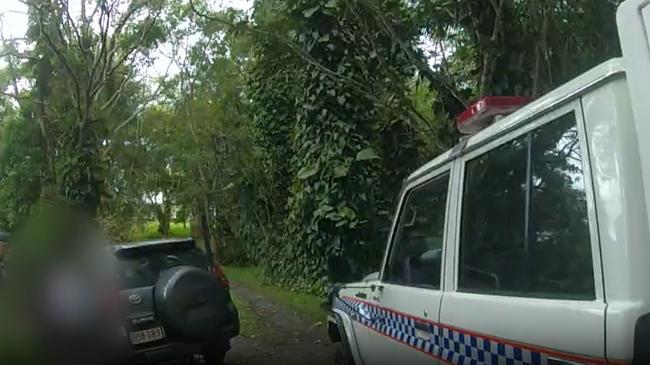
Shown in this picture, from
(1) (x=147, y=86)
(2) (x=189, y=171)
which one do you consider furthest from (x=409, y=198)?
(1) (x=147, y=86)

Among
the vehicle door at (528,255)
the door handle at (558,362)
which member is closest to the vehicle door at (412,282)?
the vehicle door at (528,255)

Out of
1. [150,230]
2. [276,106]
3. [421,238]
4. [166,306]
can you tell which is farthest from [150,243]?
[150,230]

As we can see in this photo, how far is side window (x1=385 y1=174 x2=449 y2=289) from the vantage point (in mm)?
3449

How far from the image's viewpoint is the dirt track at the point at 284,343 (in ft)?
29.2

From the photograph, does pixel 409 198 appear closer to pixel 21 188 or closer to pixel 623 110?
pixel 623 110

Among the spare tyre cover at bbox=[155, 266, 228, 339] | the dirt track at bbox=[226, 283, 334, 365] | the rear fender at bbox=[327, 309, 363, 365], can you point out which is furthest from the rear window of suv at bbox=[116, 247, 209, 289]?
the rear fender at bbox=[327, 309, 363, 365]

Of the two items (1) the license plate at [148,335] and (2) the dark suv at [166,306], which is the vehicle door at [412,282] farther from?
(1) the license plate at [148,335]

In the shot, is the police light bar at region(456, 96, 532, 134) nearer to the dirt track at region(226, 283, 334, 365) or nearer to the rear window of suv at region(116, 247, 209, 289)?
the rear window of suv at region(116, 247, 209, 289)

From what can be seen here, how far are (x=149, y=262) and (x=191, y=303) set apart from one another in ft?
2.88

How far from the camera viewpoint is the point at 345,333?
4836 mm

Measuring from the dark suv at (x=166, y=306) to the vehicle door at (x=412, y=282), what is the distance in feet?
9.97

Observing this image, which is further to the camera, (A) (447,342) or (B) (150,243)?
(B) (150,243)

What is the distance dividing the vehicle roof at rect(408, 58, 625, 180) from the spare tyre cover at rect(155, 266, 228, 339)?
432cm

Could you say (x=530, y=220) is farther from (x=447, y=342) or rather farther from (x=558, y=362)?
(x=447, y=342)
